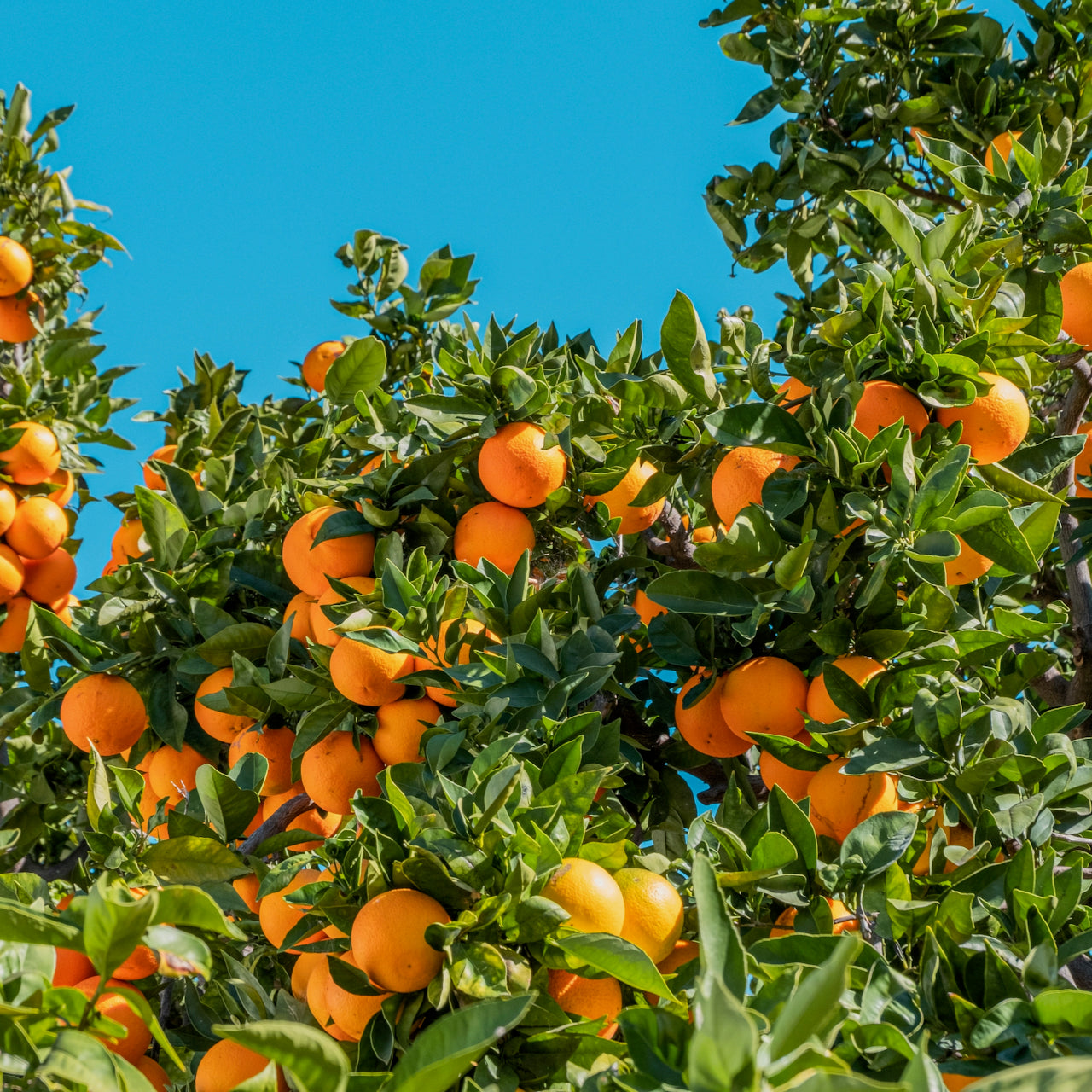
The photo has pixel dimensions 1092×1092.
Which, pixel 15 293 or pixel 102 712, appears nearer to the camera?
pixel 102 712

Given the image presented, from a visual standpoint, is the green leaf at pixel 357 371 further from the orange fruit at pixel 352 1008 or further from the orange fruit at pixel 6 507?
the orange fruit at pixel 352 1008

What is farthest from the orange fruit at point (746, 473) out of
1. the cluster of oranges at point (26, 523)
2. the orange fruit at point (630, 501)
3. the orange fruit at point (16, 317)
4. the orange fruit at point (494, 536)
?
the orange fruit at point (16, 317)

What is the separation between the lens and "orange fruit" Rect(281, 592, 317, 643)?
7.03ft

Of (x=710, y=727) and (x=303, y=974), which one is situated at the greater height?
(x=710, y=727)

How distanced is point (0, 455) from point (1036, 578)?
292 centimetres

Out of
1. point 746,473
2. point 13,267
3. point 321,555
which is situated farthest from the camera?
point 13,267

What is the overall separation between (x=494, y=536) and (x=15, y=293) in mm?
2422

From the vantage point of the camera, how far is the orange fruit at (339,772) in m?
1.81

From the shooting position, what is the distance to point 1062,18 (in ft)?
9.66

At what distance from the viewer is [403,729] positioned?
183 cm

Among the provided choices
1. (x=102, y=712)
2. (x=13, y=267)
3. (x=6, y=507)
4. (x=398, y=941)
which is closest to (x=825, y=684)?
(x=398, y=941)

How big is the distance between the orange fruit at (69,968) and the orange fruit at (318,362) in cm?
231

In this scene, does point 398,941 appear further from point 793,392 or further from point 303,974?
point 793,392

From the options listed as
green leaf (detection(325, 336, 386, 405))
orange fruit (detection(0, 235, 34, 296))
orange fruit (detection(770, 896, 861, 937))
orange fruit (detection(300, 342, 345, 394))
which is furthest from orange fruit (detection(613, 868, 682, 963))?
orange fruit (detection(0, 235, 34, 296))
